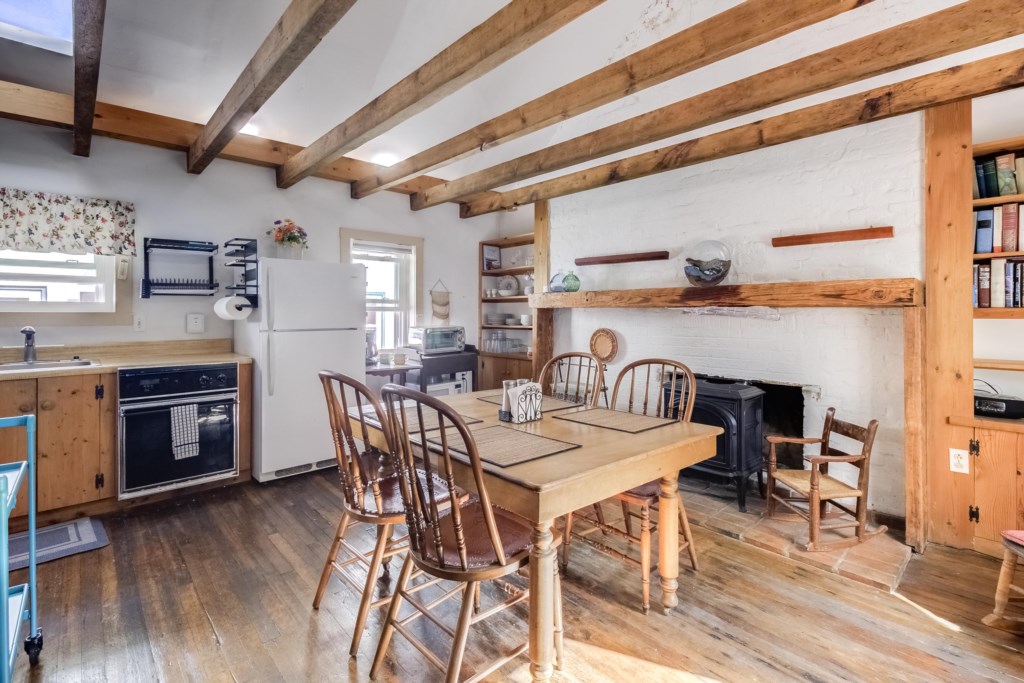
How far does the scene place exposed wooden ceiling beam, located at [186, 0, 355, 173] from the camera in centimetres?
177

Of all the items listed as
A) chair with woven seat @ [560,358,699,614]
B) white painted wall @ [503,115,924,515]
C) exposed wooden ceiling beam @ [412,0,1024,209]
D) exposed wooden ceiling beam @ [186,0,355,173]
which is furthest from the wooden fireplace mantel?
exposed wooden ceiling beam @ [186,0,355,173]

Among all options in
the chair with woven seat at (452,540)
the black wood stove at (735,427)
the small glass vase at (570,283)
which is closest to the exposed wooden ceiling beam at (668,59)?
the small glass vase at (570,283)

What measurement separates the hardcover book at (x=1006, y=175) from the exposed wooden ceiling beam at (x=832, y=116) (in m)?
0.52

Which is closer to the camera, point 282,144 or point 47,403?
point 47,403

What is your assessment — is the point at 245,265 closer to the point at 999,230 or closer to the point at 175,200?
the point at 175,200

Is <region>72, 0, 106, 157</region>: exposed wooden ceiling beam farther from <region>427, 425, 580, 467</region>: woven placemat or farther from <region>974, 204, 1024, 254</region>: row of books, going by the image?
<region>974, 204, 1024, 254</region>: row of books

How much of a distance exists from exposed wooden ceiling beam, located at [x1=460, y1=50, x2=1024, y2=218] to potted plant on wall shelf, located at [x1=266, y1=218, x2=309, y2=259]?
2177mm

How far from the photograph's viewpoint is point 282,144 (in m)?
3.79

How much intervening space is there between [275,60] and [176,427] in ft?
7.59

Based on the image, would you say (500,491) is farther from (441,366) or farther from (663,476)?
(441,366)

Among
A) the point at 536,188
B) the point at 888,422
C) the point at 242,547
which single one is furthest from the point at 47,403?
the point at 888,422

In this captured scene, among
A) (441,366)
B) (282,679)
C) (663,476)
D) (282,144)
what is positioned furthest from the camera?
(441,366)

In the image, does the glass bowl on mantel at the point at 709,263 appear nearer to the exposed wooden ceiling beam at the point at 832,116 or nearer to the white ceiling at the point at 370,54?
the exposed wooden ceiling beam at the point at 832,116

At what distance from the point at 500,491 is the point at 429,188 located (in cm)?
382
